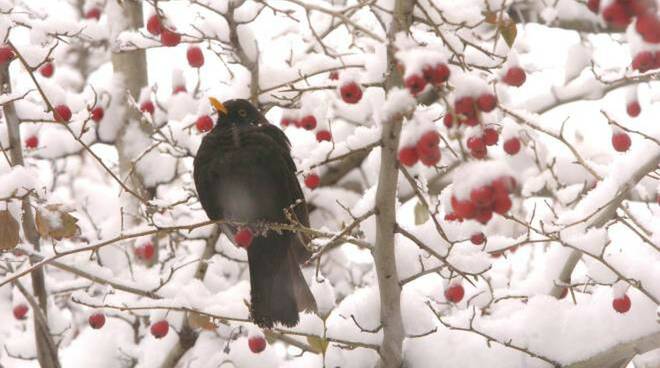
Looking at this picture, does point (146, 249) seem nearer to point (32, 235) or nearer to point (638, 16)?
point (32, 235)

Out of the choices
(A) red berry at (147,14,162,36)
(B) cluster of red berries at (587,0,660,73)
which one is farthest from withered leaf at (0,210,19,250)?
(B) cluster of red berries at (587,0,660,73)

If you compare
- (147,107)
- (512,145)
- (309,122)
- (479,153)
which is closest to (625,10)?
(479,153)

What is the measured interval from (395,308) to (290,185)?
105 centimetres

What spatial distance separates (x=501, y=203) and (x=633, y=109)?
235 centimetres

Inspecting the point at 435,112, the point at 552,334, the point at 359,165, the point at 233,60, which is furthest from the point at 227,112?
the point at 359,165

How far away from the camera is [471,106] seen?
5.46 feet

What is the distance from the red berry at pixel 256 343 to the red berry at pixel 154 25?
4.17 feet

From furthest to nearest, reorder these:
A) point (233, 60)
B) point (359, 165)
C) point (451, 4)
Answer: point (359, 165) < point (233, 60) < point (451, 4)

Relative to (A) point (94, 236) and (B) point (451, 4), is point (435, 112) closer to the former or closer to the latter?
(B) point (451, 4)

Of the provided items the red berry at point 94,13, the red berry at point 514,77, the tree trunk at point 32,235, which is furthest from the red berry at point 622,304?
the red berry at point 94,13

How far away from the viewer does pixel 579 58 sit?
4.50 m

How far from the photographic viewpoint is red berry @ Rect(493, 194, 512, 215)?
1.62 metres

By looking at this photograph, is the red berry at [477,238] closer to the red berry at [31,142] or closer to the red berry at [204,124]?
the red berry at [204,124]

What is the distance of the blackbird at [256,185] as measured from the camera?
3.37m
